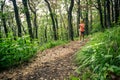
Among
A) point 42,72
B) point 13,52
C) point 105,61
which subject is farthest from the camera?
point 13,52

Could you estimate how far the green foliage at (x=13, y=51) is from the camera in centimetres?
844

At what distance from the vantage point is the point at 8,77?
7.41 m

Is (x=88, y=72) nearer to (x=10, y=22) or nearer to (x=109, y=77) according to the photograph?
(x=109, y=77)

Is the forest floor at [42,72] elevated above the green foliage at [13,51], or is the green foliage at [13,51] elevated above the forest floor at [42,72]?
the green foliage at [13,51]

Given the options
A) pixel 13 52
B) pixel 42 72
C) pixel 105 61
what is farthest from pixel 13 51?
pixel 105 61

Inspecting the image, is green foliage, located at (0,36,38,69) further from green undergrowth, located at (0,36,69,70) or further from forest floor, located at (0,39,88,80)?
forest floor, located at (0,39,88,80)

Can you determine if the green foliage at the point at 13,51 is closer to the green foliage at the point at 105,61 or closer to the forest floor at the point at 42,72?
the forest floor at the point at 42,72

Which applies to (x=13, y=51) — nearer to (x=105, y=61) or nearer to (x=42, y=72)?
(x=42, y=72)

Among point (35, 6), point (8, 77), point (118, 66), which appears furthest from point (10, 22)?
point (118, 66)

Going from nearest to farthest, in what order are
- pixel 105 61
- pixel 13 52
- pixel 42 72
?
1. pixel 105 61
2. pixel 42 72
3. pixel 13 52

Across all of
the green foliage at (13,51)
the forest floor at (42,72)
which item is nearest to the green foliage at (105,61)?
the forest floor at (42,72)

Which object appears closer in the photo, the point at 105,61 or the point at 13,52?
the point at 105,61

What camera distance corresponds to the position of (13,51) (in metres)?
8.68

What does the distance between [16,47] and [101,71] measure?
4.86 metres
